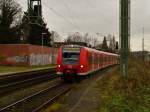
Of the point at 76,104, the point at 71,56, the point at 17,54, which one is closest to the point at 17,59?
the point at 17,54

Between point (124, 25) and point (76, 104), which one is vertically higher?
point (124, 25)

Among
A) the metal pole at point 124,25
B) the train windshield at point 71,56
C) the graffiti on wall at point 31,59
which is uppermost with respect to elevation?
the metal pole at point 124,25

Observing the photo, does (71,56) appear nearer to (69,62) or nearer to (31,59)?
(69,62)

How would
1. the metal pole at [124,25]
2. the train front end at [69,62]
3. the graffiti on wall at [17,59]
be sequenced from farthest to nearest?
the graffiti on wall at [17,59] < the train front end at [69,62] < the metal pole at [124,25]

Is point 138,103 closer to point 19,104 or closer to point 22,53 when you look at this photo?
point 19,104

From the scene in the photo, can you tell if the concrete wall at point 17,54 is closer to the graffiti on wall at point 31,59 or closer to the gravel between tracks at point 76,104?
the graffiti on wall at point 31,59

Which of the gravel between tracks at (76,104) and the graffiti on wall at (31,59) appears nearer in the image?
the gravel between tracks at (76,104)

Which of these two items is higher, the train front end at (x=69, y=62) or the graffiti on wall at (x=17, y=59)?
the train front end at (x=69, y=62)

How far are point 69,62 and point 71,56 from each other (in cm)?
47

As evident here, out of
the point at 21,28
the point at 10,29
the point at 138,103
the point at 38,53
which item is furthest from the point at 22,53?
the point at 138,103

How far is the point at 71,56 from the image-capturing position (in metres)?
29.0

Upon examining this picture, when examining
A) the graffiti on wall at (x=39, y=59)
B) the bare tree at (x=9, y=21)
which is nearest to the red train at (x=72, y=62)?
the graffiti on wall at (x=39, y=59)

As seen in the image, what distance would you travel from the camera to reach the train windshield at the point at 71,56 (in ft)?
94.6

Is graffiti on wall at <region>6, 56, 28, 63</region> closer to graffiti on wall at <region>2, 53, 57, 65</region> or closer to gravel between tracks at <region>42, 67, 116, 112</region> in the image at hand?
graffiti on wall at <region>2, 53, 57, 65</region>
